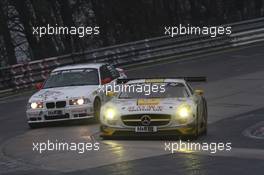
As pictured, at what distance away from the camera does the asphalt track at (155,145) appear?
12.1 metres

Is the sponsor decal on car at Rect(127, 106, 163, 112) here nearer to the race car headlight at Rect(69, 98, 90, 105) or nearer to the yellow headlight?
the yellow headlight

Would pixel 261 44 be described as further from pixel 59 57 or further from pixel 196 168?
pixel 196 168

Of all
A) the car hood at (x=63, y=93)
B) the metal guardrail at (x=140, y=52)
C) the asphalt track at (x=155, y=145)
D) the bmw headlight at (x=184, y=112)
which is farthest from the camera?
the metal guardrail at (x=140, y=52)

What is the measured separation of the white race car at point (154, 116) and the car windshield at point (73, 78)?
4185mm

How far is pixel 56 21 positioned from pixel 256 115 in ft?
75.3

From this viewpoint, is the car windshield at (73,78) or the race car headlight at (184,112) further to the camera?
the car windshield at (73,78)

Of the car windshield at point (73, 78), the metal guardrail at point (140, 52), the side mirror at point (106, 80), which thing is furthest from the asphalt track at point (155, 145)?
the metal guardrail at point (140, 52)

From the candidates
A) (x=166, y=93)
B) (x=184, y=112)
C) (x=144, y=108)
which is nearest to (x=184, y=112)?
(x=184, y=112)

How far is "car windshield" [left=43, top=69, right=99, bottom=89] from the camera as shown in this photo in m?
20.3

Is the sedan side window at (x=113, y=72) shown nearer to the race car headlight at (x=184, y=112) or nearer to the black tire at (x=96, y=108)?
the black tire at (x=96, y=108)

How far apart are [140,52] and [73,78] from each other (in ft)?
41.3

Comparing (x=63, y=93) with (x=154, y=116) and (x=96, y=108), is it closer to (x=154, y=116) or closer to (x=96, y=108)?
(x=96, y=108)

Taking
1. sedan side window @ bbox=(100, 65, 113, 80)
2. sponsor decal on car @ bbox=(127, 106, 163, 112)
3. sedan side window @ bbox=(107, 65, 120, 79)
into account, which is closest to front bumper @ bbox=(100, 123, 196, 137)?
sponsor decal on car @ bbox=(127, 106, 163, 112)

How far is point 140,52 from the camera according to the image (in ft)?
108
